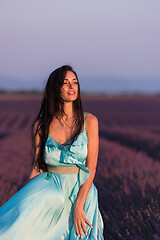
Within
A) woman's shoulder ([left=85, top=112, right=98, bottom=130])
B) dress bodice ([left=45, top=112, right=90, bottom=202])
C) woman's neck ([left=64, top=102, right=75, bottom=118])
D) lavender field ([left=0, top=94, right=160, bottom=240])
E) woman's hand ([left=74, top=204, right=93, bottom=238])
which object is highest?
woman's neck ([left=64, top=102, right=75, bottom=118])

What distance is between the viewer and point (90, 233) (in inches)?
80.2

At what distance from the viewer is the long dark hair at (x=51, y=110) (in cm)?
210

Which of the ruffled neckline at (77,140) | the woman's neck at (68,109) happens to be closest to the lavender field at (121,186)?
the ruffled neckline at (77,140)

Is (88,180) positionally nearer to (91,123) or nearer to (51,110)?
(91,123)

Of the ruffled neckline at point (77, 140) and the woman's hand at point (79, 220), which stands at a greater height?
the ruffled neckline at point (77, 140)

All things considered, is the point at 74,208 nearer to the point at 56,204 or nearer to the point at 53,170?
the point at 56,204

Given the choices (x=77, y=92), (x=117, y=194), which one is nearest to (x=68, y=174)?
(x=77, y=92)

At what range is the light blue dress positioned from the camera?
71.6 inches

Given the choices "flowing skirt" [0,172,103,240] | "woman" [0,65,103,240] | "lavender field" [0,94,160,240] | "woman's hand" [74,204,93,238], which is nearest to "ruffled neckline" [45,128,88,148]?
"woman" [0,65,103,240]

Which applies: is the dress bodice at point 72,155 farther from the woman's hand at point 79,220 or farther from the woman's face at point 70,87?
the woman's face at point 70,87

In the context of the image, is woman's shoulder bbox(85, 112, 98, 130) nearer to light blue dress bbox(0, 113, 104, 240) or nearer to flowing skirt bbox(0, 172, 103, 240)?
light blue dress bbox(0, 113, 104, 240)

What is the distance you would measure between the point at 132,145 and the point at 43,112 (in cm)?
591

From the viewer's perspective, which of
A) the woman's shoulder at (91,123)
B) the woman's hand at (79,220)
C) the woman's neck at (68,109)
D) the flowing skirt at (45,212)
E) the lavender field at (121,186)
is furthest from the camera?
the lavender field at (121,186)

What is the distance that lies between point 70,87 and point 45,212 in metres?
0.77
